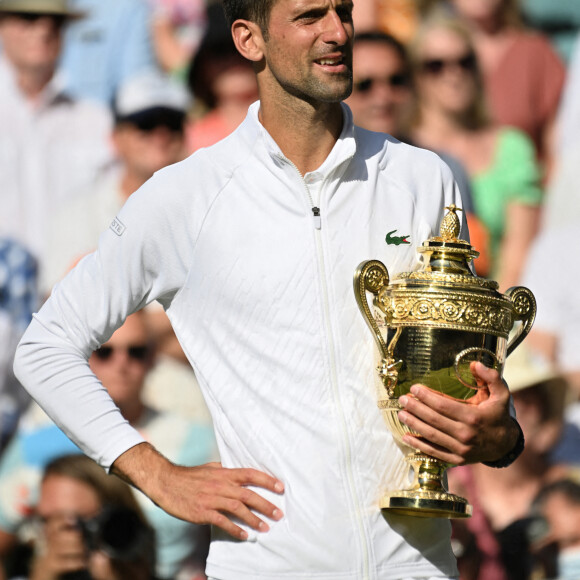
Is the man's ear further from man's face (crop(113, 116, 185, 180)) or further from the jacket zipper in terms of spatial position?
man's face (crop(113, 116, 185, 180))

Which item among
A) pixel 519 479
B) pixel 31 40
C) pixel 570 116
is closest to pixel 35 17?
pixel 31 40

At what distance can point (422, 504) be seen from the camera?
2.60 m

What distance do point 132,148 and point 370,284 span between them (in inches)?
156

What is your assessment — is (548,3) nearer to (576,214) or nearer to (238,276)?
(576,214)

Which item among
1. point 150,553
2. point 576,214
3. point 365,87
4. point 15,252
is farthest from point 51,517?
point 576,214

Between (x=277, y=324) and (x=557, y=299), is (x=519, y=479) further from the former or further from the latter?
(x=277, y=324)

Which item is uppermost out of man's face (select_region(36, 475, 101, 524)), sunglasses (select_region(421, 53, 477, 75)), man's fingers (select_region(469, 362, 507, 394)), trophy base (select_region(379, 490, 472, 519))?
sunglasses (select_region(421, 53, 477, 75))

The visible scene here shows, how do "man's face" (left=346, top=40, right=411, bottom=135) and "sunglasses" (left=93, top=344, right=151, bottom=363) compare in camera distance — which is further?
"man's face" (left=346, top=40, right=411, bottom=135)

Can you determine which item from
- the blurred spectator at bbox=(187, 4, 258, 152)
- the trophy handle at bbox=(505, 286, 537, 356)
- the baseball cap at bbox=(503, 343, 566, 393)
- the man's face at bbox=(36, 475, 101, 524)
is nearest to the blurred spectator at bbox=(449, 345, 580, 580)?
the baseball cap at bbox=(503, 343, 566, 393)

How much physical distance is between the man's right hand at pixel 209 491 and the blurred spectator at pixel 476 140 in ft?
12.3

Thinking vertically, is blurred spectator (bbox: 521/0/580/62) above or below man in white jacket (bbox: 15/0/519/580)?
above

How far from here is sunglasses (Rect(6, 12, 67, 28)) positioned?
6.48 m

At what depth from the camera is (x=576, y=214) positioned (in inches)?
249

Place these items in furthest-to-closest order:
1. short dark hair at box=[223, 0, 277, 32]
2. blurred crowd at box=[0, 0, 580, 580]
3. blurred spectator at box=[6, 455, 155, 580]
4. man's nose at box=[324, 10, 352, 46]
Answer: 1. blurred crowd at box=[0, 0, 580, 580]
2. blurred spectator at box=[6, 455, 155, 580]
3. short dark hair at box=[223, 0, 277, 32]
4. man's nose at box=[324, 10, 352, 46]
